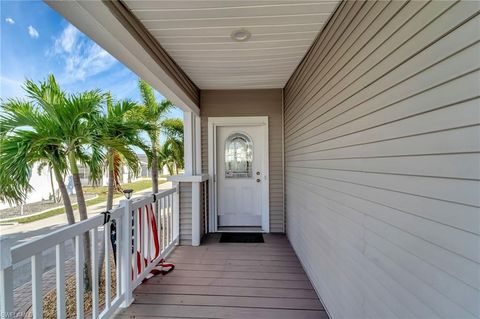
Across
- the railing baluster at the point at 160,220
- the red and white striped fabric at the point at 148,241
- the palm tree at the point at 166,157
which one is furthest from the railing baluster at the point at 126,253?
the palm tree at the point at 166,157

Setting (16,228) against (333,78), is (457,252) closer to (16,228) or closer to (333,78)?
(333,78)

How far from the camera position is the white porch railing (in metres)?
1.06

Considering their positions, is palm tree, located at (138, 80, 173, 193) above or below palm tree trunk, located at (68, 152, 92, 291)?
above

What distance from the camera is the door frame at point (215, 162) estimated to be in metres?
3.82

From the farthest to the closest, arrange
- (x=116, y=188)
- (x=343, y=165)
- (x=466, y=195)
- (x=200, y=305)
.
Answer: (x=116, y=188)
(x=200, y=305)
(x=343, y=165)
(x=466, y=195)

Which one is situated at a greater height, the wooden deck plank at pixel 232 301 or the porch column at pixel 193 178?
the porch column at pixel 193 178

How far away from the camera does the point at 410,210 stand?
963 mm

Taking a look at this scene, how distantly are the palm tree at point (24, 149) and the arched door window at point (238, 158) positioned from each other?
2.29 meters

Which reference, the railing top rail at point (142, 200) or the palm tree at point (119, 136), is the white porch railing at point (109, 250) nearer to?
the railing top rail at point (142, 200)

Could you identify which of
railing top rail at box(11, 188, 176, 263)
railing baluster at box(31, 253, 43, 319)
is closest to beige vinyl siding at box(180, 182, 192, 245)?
railing top rail at box(11, 188, 176, 263)

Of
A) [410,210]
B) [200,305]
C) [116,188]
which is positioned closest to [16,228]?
[116,188]

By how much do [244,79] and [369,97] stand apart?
230cm

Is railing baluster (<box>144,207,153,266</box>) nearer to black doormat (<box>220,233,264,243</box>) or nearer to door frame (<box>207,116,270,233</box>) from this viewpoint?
black doormat (<box>220,233,264,243</box>)

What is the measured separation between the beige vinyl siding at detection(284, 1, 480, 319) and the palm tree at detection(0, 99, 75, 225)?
8.37 feet
